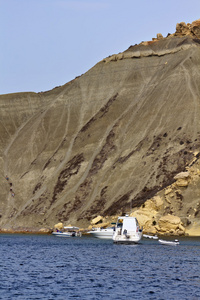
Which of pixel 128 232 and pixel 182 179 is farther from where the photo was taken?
pixel 182 179

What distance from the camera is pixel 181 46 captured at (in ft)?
551

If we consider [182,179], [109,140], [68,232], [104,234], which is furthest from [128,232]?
[109,140]

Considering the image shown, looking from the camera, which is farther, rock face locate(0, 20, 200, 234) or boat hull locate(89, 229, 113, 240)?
rock face locate(0, 20, 200, 234)

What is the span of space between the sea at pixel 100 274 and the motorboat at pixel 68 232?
116ft

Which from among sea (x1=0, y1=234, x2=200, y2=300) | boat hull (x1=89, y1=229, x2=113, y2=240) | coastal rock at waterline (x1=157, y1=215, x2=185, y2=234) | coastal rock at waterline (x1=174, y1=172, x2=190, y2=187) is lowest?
sea (x1=0, y1=234, x2=200, y2=300)

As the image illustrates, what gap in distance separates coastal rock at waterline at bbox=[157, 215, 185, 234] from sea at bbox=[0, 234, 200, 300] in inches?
1010

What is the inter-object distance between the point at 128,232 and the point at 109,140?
58.4 metres

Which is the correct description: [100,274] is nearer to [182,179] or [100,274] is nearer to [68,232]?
[68,232]

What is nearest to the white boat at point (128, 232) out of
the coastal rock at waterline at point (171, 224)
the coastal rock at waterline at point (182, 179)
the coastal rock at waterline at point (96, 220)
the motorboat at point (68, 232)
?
the coastal rock at waterline at point (171, 224)

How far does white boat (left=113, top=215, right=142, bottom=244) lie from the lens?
9200 centimetres

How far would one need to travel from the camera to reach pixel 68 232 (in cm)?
11512

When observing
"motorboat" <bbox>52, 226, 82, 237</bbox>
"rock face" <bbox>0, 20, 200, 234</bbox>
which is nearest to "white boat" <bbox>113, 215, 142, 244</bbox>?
"rock face" <bbox>0, 20, 200, 234</bbox>

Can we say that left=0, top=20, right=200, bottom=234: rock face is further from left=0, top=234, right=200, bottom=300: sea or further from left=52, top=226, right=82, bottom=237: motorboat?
left=0, top=234, right=200, bottom=300: sea

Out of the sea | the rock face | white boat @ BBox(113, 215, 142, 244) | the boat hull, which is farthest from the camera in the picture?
the rock face
